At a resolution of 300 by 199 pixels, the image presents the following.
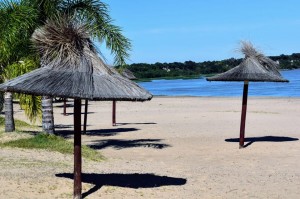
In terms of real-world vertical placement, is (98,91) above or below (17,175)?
above

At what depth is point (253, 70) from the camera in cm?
1561

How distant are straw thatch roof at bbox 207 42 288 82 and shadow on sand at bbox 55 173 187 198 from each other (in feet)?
17.9

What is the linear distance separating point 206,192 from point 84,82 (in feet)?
10.2

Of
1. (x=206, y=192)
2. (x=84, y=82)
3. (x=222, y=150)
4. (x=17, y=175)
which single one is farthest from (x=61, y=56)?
(x=222, y=150)

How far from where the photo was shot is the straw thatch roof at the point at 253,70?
50.4ft

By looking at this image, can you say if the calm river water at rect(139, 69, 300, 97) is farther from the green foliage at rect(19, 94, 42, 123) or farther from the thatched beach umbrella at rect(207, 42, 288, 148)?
the green foliage at rect(19, 94, 42, 123)

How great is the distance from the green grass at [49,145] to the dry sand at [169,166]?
1.45 ft

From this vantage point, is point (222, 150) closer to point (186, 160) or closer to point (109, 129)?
point (186, 160)

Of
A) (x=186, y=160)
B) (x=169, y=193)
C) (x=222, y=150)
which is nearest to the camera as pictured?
(x=169, y=193)

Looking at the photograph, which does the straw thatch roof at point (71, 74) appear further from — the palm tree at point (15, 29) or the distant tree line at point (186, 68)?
the distant tree line at point (186, 68)

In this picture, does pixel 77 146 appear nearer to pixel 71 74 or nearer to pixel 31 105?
pixel 71 74

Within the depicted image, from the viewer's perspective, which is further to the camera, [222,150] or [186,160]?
[222,150]

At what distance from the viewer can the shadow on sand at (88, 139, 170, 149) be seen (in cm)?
1622

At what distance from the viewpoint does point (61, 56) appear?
845cm
